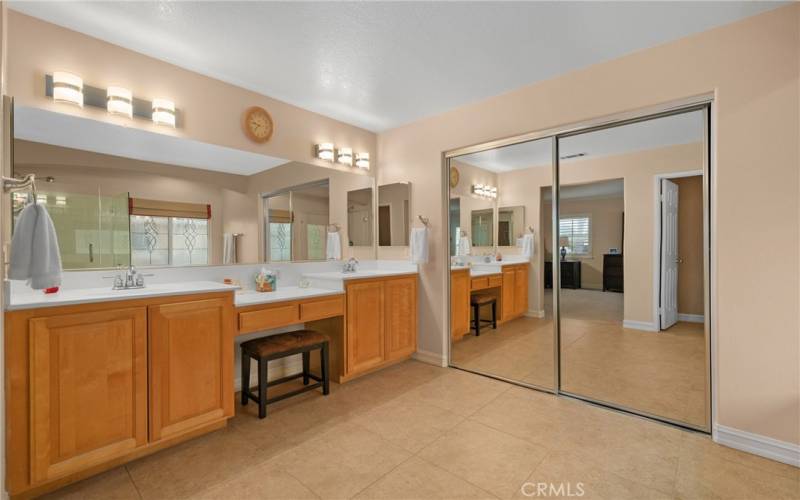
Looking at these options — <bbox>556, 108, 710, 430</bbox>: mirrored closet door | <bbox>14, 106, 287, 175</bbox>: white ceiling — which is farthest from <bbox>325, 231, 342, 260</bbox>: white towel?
<bbox>556, 108, 710, 430</bbox>: mirrored closet door

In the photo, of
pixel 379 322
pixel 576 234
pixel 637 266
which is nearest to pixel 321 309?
pixel 379 322

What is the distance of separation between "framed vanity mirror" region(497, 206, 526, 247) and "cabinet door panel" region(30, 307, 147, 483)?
2646mm

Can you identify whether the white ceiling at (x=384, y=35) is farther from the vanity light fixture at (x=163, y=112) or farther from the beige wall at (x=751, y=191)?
the vanity light fixture at (x=163, y=112)

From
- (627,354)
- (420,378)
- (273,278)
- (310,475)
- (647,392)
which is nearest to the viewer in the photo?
(310,475)

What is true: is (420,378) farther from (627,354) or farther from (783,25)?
(783,25)

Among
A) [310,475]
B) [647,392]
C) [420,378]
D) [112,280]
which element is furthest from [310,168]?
[647,392]

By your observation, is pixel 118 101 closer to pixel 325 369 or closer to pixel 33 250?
pixel 33 250

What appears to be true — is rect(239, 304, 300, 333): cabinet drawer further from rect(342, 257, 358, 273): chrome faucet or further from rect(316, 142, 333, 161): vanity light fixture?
rect(316, 142, 333, 161): vanity light fixture

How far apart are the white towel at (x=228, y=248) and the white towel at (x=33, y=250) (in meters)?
1.13

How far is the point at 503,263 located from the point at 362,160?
178cm

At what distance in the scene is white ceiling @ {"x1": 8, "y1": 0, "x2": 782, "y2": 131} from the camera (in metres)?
2.03

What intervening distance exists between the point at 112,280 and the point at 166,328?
24.8 inches

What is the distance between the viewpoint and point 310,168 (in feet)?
11.2

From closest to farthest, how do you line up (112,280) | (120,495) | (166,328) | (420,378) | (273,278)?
(120,495), (166,328), (112,280), (273,278), (420,378)
